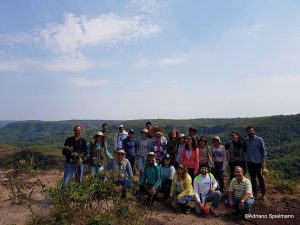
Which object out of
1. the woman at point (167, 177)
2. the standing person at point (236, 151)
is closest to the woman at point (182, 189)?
the woman at point (167, 177)

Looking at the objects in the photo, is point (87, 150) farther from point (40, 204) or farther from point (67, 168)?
point (40, 204)

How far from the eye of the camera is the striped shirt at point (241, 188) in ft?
23.9

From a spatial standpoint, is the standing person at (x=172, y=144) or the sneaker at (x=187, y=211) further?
the standing person at (x=172, y=144)

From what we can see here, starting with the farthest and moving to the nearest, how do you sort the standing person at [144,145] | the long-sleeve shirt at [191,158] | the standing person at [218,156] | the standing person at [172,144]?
the standing person at [144,145] < the standing person at [172,144] < the standing person at [218,156] < the long-sleeve shirt at [191,158]

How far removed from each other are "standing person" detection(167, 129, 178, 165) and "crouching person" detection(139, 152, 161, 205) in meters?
1.00

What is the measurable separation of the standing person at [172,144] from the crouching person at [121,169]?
57.2 inches

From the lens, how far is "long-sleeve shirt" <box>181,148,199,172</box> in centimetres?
A: 811

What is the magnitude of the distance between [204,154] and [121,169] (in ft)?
7.15

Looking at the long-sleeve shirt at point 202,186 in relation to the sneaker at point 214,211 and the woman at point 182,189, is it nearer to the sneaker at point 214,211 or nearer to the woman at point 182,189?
the woman at point 182,189

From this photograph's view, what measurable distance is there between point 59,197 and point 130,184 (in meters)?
2.27

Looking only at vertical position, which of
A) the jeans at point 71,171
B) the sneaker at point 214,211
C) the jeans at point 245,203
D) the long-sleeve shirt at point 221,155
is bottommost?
the sneaker at point 214,211

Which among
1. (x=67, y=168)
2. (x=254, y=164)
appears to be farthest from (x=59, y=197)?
(x=254, y=164)

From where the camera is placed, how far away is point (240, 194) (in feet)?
24.1

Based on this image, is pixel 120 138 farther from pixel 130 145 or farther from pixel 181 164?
pixel 181 164
